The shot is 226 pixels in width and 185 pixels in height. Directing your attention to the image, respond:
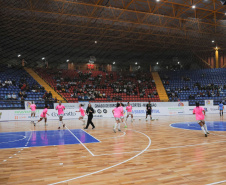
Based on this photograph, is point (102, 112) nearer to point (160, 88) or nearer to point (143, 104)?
point (143, 104)

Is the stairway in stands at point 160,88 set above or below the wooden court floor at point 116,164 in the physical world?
above

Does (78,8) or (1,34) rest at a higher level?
(78,8)

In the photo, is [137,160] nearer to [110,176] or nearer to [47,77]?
[110,176]

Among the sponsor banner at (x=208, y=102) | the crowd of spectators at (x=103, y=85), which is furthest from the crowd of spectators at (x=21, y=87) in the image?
the sponsor banner at (x=208, y=102)

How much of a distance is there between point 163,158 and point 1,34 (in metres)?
23.8

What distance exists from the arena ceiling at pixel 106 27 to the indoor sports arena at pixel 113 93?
0.44 ft

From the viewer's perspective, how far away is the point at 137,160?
18.6ft

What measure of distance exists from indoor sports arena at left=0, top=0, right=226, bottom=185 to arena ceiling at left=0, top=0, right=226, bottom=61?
14 cm

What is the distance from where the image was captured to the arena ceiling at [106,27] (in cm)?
2039

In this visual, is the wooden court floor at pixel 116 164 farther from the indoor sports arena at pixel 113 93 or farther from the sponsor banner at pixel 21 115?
the sponsor banner at pixel 21 115

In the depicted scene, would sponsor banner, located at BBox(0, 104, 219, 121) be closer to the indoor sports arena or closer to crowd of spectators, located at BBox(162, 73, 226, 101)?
the indoor sports arena

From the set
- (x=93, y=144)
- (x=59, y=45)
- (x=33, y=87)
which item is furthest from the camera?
(x=59, y=45)

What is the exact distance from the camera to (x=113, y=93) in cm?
2869

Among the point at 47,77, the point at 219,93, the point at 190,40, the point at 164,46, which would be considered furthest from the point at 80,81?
the point at 219,93
